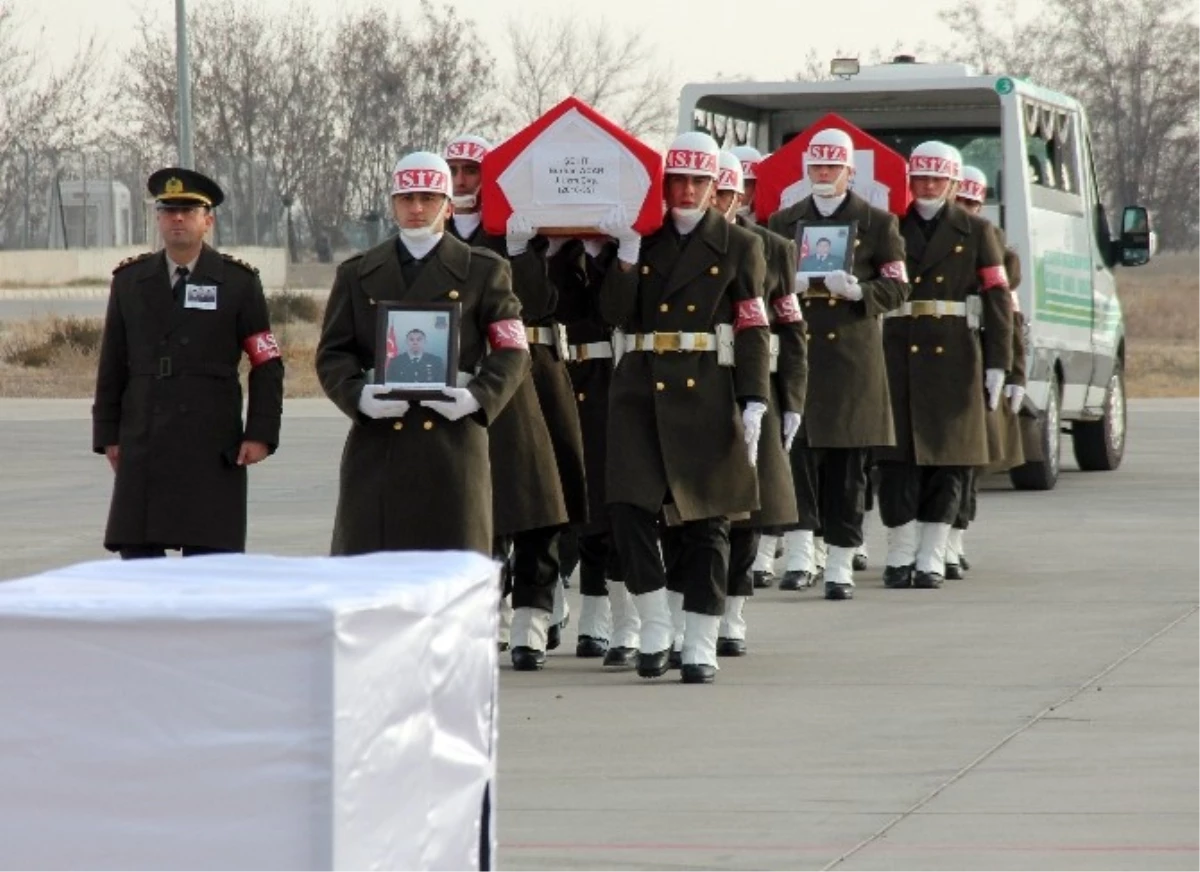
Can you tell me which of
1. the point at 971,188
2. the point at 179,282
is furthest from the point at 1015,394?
the point at 179,282

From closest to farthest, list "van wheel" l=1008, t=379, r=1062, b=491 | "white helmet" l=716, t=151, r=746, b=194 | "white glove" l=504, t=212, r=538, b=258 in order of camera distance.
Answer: "white glove" l=504, t=212, r=538, b=258 → "white helmet" l=716, t=151, r=746, b=194 → "van wheel" l=1008, t=379, r=1062, b=491

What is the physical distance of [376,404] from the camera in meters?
9.44

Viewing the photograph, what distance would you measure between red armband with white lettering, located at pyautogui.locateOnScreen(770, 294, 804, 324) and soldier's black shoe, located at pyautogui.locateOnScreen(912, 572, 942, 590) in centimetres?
309

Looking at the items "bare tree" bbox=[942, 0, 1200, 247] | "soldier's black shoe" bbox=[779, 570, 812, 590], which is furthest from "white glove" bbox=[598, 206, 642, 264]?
"bare tree" bbox=[942, 0, 1200, 247]

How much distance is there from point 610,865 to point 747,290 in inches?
150

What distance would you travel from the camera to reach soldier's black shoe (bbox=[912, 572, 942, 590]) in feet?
46.2

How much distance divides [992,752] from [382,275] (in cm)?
253

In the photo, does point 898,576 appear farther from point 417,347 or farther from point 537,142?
point 417,347

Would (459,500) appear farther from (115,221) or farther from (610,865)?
(115,221)

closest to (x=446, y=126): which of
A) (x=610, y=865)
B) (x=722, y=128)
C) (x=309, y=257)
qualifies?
(x=309, y=257)

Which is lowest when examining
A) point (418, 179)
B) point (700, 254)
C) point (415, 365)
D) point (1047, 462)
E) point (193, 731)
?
point (1047, 462)

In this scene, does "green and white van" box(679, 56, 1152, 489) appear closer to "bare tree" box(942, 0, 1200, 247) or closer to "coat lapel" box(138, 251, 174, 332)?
"coat lapel" box(138, 251, 174, 332)

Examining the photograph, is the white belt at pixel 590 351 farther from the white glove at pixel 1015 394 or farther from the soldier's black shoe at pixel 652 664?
the white glove at pixel 1015 394

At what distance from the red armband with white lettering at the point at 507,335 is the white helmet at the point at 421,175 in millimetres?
479
